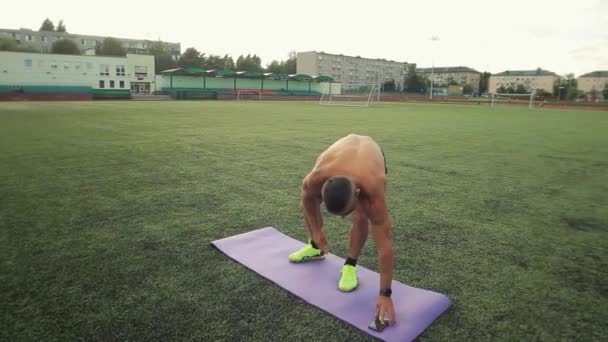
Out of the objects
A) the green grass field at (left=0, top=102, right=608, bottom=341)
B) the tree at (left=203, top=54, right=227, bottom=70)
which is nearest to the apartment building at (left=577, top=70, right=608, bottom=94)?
the tree at (left=203, top=54, right=227, bottom=70)

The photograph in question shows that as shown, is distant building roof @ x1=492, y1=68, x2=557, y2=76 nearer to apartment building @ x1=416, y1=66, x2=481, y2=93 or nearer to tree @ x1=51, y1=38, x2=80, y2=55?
apartment building @ x1=416, y1=66, x2=481, y2=93

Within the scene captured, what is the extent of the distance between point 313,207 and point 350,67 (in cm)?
11203

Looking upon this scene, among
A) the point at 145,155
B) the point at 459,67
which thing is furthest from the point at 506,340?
the point at 459,67

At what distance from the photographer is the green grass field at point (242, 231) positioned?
239 cm

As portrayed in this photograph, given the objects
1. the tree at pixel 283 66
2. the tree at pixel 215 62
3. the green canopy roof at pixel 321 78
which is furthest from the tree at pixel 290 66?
the green canopy roof at pixel 321 78

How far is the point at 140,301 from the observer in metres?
2.58

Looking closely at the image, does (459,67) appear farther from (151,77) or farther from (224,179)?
(224,179)

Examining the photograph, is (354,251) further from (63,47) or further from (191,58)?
(63,47)

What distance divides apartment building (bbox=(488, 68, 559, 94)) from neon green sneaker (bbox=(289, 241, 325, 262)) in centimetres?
13678

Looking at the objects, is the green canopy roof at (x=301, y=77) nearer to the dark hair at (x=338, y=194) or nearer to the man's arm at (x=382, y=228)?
the man's arm at (x=382, y=228)

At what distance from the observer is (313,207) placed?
2.69 metres

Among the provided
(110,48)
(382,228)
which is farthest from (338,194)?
(110,48)

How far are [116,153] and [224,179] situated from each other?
11.2ft

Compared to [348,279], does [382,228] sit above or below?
above
